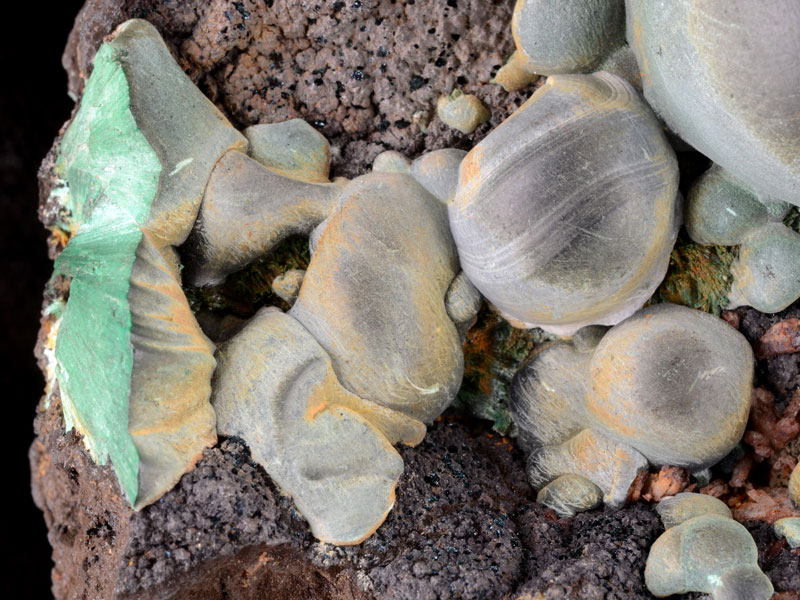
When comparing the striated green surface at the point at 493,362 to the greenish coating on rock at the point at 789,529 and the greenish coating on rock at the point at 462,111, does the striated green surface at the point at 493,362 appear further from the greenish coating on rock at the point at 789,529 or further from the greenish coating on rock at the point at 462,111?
the greenish coating on rock at the point at 789,529

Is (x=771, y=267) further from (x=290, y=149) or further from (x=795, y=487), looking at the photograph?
(x=290, y=149)

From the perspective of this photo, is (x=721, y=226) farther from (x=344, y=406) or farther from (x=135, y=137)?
(x=135, y=137)

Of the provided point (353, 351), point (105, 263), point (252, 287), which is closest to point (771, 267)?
point (353, 351)

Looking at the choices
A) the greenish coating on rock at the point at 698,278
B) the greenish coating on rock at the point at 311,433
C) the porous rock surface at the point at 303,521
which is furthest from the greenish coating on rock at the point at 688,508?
the greenish coating on rock at the point at 311,433

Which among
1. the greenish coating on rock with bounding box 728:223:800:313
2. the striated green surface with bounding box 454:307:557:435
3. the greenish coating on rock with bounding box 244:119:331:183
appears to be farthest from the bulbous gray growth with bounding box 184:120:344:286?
the greenish coating on rock with bounding box 728:223:800:313

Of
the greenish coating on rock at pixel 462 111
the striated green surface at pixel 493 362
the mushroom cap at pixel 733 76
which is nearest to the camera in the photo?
the mushroom cap at pixel 733 76

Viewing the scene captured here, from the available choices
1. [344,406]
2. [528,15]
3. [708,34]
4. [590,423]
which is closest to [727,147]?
[708,34]
